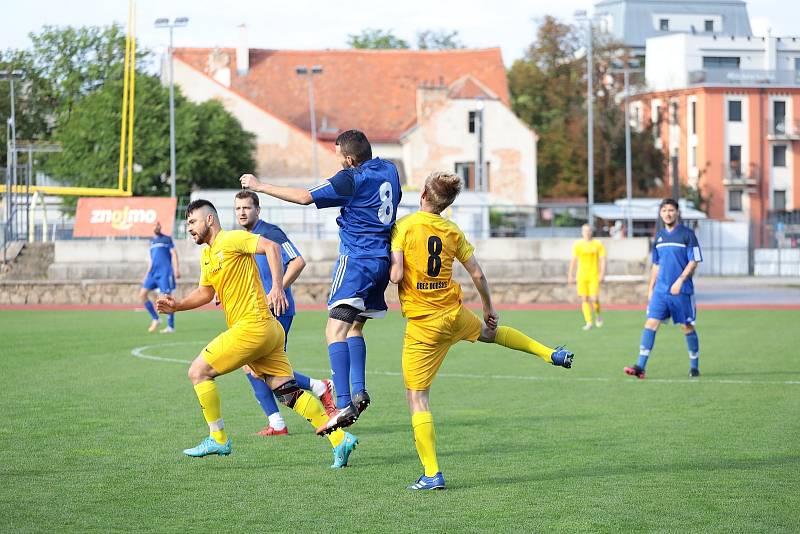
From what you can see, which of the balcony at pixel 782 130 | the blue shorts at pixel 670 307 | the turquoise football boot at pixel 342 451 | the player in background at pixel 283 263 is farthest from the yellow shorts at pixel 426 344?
the balcony at pixel 782 130

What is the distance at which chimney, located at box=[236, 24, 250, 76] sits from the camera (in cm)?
7056

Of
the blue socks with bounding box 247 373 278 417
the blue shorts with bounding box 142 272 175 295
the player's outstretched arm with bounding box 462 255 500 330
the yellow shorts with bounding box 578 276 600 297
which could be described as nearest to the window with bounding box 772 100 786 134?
the yellow shorts with bounding box 578 276 600 297

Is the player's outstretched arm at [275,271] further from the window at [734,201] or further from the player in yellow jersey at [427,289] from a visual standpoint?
the window at [734,201]

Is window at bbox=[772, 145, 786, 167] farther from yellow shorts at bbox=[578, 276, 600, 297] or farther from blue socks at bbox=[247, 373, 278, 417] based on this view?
blue socks at bbox=[247, 373, 278, 417]

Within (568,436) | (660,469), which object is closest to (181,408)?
(568,436)

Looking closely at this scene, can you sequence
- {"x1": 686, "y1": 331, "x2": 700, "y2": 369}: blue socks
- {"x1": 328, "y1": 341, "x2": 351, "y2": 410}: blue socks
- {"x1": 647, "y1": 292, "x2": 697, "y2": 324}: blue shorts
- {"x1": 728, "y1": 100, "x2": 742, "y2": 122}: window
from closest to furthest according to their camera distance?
{"x1": 328, "y1": 341, "x2": 351, "y2": 410}: blue socks → {"x1": 647, "y1": 292, "x2": 697, "y2": 324}: blue shorts → {"x1": 686, "y1": 331, "x2": 700, "y2": 369}: blue socks → {"x1": 728, "y1": 100, "x2": 742, "y2": 122}: window

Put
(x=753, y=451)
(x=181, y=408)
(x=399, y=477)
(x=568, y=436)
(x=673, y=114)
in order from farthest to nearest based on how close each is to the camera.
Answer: (x=673, y=114) → (x=181, y=408) → (x=568, y=436) → (x=753, y=451) → (x=399, y=477)

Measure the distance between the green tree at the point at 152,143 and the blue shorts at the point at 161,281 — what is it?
123ft

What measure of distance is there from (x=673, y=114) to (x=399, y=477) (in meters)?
76.9

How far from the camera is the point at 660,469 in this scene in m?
8.79

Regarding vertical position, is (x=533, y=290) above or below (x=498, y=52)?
below

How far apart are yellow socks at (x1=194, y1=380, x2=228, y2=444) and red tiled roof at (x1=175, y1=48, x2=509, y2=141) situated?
197 feet

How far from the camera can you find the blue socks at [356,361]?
8.73 metres

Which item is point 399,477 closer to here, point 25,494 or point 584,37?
point 25,494
